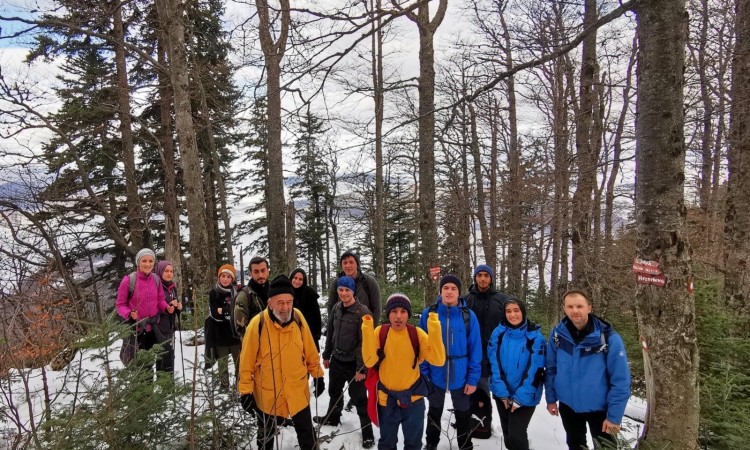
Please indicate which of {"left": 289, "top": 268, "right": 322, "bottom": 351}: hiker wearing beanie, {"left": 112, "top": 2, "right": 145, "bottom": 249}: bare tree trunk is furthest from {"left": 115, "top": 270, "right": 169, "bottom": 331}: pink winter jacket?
{"left": 112, "top": 2, "right": 145, "bottom": 249}: bare tree trunk

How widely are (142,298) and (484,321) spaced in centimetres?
429

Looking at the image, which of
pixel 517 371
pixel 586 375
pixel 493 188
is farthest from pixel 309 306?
pixel 493 188

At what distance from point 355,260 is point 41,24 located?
5209mm

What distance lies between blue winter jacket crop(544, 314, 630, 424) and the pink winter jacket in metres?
4.69

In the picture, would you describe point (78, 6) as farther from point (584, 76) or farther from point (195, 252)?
point (584, 76)

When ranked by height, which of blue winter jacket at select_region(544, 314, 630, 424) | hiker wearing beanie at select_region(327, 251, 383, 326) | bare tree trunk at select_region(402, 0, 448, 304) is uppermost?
bare tree trunk at select_region(402, 0, 448, 304)

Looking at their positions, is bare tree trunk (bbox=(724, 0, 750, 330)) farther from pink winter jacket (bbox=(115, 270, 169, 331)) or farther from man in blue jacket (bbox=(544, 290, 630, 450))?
pink winter jacket (bbox=(115, 270, 169, 331))

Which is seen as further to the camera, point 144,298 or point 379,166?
point 379,166

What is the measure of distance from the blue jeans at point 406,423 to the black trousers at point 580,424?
135 cm

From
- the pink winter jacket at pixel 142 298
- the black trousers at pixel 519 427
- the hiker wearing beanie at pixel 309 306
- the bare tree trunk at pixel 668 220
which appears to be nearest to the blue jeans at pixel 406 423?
the black trousers at pixel 519 427

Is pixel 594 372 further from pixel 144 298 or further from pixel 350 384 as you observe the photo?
pixel 144 298

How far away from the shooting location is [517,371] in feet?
12.5

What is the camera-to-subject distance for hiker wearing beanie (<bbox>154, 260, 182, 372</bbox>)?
195 inches

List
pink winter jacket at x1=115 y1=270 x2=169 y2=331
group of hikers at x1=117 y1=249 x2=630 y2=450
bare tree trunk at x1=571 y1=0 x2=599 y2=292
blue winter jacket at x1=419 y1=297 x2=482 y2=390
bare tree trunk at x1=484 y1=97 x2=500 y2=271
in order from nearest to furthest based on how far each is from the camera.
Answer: group of hikers at x1=117 y1=249 x2=630 y2=450 → blue winter jacket at x1=419 y1=297 x2=482 y2=390 → pink winter jacket at x1=115 y1=270 x2=169 y2=331 → bare tree trunk at x1=571 y1=0 x2=599 y2=292 → bare tree trunk at x1=484 y1=97 x2=500 y2=271
